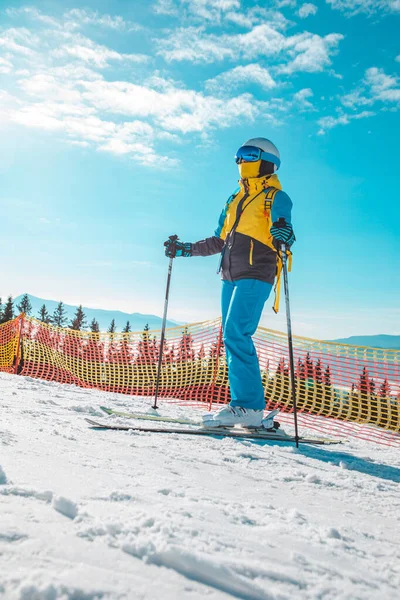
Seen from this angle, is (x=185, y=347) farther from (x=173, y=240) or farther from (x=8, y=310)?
(x=8, y=310)

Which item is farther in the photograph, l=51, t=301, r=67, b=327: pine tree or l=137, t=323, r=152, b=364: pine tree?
l=51, t=301, r=67, b=327: pine tree

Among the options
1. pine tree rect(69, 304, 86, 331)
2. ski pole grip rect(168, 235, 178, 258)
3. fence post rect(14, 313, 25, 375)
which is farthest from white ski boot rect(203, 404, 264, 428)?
pine tree rect(69, 304, 86, 331)

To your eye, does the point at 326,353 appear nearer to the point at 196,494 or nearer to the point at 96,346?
the point at 196,494

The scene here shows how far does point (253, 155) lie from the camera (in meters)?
4.16

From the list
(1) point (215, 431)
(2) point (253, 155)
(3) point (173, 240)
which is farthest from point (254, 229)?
(1) point (215, 431)

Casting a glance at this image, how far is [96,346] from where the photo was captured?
10.5 m

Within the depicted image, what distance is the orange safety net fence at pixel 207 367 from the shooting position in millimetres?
6012

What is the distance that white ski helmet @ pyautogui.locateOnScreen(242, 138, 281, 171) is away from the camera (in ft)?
13.7

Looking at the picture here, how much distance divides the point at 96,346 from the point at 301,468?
8.57m

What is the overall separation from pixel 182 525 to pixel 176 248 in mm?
4264

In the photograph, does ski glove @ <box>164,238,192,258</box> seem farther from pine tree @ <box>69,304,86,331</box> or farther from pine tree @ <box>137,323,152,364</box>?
pine tree @ <box>69,304,86,331</box>

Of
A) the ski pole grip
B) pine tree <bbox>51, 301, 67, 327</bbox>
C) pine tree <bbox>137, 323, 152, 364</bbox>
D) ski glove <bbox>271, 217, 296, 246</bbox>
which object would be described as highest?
pine tree <bbox>51, 301, 67, 327</bbox>

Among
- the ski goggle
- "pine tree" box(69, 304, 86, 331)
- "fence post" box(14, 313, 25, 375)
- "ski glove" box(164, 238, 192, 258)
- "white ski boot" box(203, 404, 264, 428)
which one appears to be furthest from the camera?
"pine tree" box(69, 304, 86, 331)

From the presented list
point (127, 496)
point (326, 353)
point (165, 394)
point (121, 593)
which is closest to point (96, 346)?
point (165, 394)
